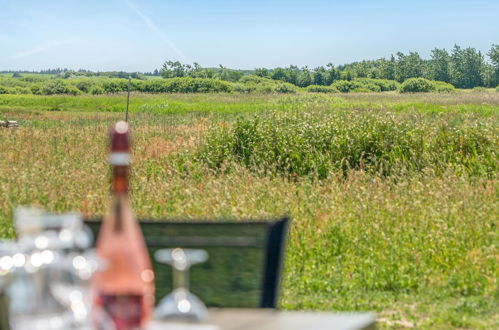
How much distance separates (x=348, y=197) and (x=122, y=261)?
7357 millimetres

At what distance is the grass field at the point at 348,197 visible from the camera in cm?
612

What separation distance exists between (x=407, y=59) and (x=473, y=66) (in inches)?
420

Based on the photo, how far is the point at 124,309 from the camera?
1.49 meters

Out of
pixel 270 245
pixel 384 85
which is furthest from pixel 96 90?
pixel 270 245

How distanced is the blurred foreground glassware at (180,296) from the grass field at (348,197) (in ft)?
12.2

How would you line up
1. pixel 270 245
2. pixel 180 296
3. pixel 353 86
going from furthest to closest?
pixel 353 86, pixel 270 245, pixel 180 296

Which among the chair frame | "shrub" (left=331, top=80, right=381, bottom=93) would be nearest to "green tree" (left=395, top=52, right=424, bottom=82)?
"shrub" (left=331, top=80, right=381, bottom=93)

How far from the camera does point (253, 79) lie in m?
88.9

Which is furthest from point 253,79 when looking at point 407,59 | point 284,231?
point 284,231

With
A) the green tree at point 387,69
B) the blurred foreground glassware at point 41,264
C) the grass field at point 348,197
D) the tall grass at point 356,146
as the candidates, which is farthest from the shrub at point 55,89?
the blurred foreground glassware at point 41,264

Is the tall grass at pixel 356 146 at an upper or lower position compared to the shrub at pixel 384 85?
upper

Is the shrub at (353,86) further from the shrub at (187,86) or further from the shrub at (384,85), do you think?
the shrub at (187,86)

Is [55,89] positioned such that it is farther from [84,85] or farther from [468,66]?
[468,66]

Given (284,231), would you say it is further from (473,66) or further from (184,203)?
(473,66)
